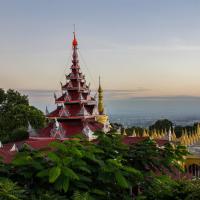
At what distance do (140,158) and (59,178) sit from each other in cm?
231

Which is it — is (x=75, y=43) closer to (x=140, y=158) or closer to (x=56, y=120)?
(x=56, y=120)

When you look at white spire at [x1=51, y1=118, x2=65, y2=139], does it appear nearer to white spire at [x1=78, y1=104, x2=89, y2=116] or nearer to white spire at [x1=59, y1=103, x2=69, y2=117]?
white spire at [x1=59, y1=103, x2=69, y2=117]

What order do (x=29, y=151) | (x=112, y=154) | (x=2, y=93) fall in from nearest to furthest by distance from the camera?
1. (x=29, y=151)
2. (x=112, y=154)
3. (x=2, y=93)

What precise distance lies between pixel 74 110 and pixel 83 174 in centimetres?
1741

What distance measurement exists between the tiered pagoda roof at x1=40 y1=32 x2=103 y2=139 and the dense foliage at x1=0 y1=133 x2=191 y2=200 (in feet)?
48.0

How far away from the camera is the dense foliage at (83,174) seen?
5.48m

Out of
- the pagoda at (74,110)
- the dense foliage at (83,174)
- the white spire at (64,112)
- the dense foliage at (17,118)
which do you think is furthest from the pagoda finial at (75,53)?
the dense foliage at (83,174)

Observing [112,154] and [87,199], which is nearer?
[87,199]

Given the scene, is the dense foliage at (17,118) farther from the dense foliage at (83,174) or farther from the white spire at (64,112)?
the dense foliage at (83,174)

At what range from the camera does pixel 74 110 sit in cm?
2350

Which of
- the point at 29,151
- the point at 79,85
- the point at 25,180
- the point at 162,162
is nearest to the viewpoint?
the point at 25,180

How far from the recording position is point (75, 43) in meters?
25.1

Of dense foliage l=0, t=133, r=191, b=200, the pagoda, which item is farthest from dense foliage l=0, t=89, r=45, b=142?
dense foliage l=0, t=133, r=191, b=200

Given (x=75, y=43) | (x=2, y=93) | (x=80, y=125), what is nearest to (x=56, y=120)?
(x=80, y=125)
